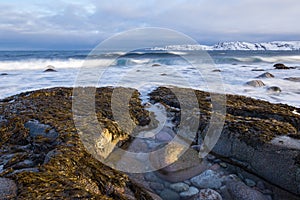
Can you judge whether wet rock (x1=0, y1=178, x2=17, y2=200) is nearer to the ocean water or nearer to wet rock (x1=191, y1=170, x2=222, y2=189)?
wet rock (x1=191, y1=170, x2=222, y2=189)

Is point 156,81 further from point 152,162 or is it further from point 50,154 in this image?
point 50,154

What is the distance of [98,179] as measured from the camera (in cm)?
264

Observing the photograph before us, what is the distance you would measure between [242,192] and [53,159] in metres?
2.27

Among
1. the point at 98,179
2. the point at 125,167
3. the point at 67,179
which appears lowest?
the point at 125,167

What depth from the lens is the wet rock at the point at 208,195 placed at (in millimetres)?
2762

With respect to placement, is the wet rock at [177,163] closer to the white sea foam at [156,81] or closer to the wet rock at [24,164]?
the wet rock at [24,164]

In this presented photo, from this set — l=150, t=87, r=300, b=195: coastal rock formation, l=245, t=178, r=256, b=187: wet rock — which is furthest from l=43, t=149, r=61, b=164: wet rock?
l=245, t=178, r=256, b=187: wet rock

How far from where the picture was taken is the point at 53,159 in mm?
2717

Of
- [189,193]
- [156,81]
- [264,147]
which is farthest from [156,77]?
[189,193]

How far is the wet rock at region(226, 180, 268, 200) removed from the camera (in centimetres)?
285

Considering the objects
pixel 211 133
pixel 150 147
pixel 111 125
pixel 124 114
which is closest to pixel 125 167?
pixel 150 147

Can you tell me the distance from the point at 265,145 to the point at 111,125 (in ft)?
8.11

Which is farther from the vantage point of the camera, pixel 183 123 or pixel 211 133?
pixel 183 123

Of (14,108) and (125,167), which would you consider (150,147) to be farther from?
(14,108)
